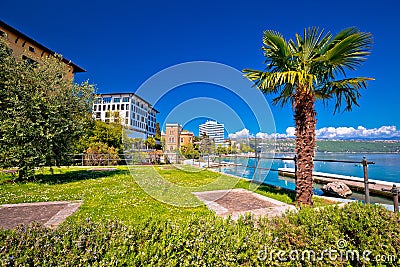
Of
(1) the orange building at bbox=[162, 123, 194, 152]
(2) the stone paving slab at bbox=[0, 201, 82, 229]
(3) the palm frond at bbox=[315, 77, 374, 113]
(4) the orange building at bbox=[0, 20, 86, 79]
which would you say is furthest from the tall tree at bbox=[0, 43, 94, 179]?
(4) the orange building at bbox=[0, 20, 86, 79]

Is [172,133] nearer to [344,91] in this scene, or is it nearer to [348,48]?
[344,91]

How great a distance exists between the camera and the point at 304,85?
17.6 feet

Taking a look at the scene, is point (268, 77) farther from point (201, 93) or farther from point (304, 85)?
point (201, 93)

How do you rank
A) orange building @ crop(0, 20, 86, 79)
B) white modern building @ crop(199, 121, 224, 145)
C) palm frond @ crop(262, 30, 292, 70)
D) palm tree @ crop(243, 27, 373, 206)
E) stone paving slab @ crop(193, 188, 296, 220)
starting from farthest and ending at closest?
orange building @ crop(0, 20, 86, 79) → white modern building @ crop(199, 121, 224, 145) → palm frond @ crop(262, 30, 292, 70) → palm tree @ crop(243, 27, 373, 206) → stone paving slab @ crop(193, 188, 296, 220)

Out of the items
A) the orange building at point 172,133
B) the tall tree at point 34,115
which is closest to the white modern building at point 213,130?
the orange building at point 172,133

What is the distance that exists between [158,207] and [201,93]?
4.25 m

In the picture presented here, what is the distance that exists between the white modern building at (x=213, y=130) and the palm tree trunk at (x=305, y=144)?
411 cm

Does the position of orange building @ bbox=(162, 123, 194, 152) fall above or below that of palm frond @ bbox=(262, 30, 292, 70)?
below

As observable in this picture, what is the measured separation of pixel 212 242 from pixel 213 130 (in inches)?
343

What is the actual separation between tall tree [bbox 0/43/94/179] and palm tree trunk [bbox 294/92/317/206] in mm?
9673

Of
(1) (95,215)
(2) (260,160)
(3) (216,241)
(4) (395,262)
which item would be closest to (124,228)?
(3) (216,241)

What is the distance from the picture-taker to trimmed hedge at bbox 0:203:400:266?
1.78 m

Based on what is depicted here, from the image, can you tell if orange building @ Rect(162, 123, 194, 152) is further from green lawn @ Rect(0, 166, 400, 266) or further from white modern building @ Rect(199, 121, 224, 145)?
green lawn @ Rect(0, 166, 400, 266)

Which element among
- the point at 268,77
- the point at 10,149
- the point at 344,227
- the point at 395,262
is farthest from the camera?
the point at 10,149
